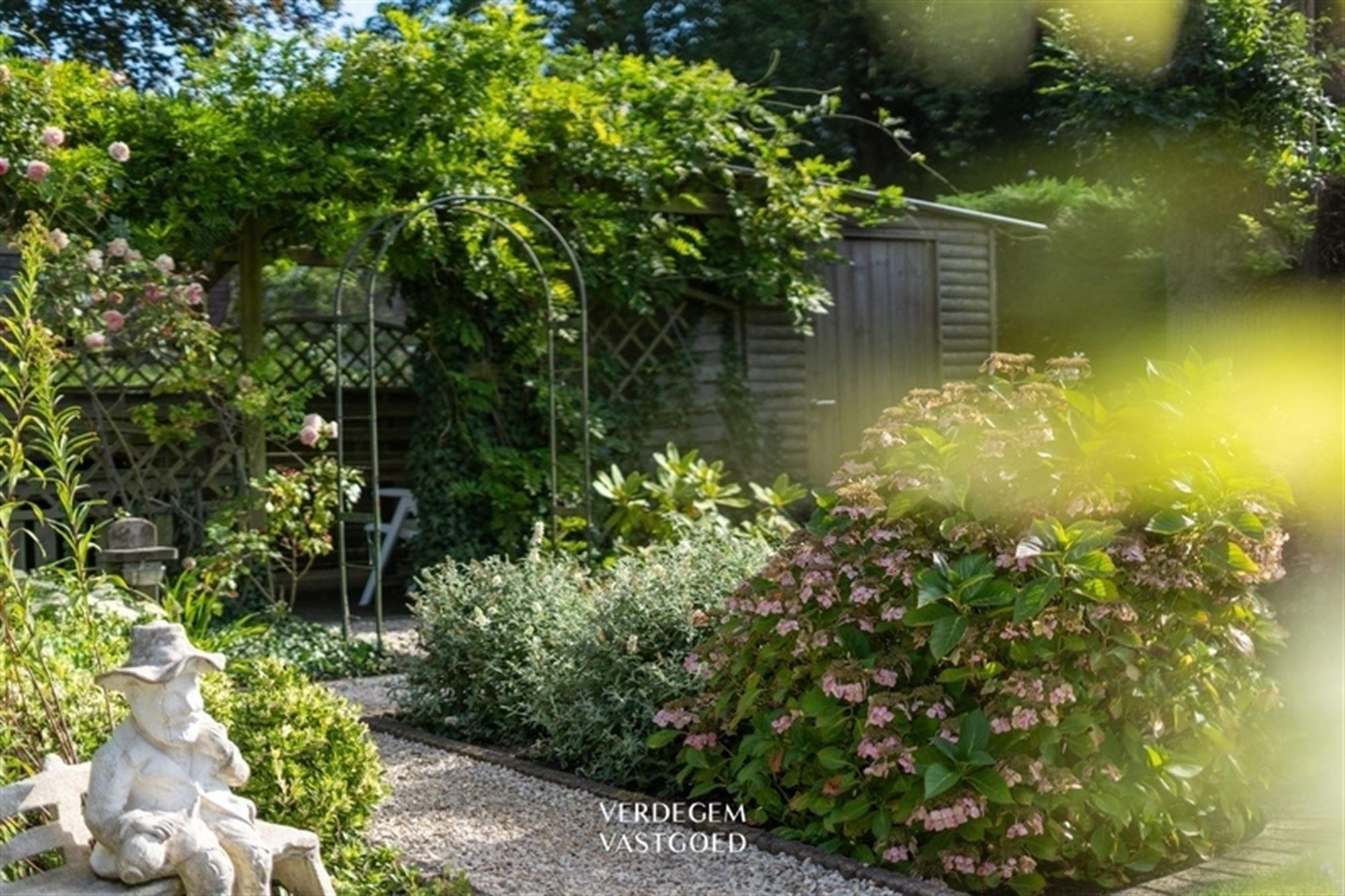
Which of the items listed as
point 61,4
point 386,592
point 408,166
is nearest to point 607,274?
point 408,166

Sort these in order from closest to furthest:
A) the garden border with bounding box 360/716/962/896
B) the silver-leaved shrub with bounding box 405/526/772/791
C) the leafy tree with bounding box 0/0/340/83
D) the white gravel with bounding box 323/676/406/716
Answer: the garden border with bounding box 360/716/962/896
the silver-leaved shrub with bounding box 405/526/772/791
the white gravel with bounding box 323/676/406/716
the leafy tree with bounding box 0/0/340/83

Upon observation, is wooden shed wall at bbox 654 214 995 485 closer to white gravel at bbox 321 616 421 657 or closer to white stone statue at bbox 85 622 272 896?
white gravel at bbox 321 616 421 657

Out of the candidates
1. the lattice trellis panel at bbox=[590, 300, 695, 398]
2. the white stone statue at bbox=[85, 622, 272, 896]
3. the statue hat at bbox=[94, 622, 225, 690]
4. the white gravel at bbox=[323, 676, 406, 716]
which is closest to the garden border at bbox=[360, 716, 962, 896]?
the white gravel at bbox=[323, 676, 406, 716]

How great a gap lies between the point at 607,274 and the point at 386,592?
2664 millimetres

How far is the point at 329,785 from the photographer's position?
3699 millimetres

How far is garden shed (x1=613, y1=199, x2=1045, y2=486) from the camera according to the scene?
9.66 meters

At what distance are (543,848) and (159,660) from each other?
1545 mm

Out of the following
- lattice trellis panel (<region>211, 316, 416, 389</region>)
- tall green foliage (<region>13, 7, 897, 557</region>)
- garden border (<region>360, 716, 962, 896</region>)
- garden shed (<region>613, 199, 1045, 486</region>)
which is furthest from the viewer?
garden shed (<region>613, 199, 1045, 486</region>)

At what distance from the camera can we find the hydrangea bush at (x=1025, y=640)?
3.67 m

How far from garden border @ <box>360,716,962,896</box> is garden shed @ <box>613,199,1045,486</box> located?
13.5 feet

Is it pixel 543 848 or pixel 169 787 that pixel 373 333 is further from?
pixel 169 787

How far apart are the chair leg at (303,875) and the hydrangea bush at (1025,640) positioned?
1.38 meters

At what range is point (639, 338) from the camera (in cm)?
950

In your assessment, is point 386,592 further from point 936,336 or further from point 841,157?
point 841,157
